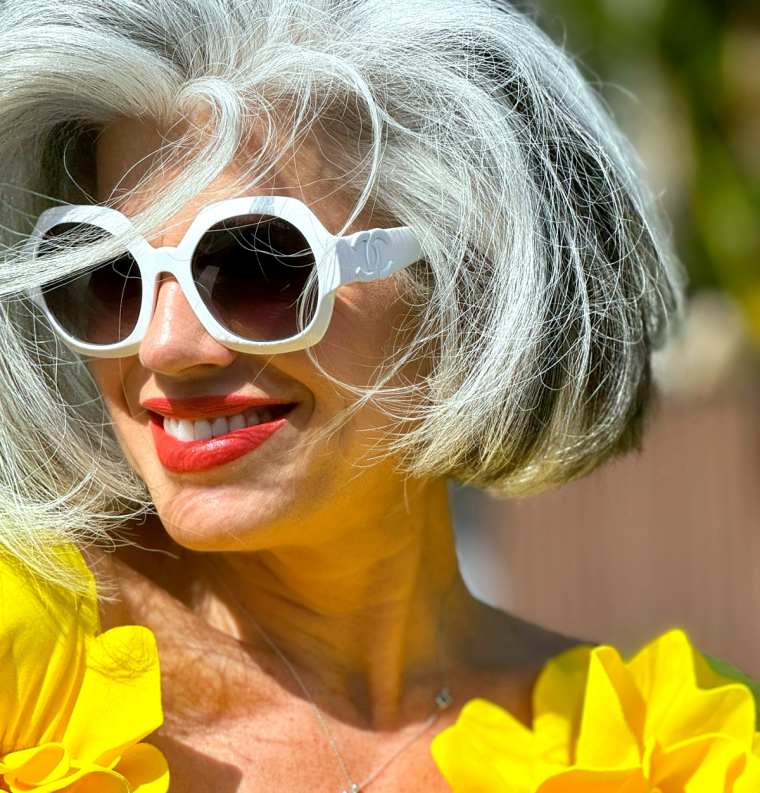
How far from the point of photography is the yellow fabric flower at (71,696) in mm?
1338

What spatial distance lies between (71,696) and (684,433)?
5.89 metres

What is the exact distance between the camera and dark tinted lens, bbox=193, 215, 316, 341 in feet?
4.70

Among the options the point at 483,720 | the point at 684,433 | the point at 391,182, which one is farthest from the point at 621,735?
the point at 684,433

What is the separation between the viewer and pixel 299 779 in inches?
63.0

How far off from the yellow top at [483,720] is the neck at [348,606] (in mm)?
167

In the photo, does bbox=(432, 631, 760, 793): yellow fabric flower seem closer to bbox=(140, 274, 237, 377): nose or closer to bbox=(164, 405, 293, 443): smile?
bbox=(164, 405, 293, 443): smile

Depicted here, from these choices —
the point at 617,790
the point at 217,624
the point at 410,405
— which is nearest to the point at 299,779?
the point at 217,624

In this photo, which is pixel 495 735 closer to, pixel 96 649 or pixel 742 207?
pixel 96 649

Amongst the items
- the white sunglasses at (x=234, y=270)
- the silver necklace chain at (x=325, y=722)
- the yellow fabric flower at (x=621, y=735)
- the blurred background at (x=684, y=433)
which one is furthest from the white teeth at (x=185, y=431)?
the blurred background at (x=684, y=433)

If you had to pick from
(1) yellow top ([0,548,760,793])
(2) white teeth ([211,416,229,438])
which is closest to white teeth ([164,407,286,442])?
(2) white teeth ([211,416,229,438])

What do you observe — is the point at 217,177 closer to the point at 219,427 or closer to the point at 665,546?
the point at 219,427

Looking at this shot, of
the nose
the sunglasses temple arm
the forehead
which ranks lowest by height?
the nose

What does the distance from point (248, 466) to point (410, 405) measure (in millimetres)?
286

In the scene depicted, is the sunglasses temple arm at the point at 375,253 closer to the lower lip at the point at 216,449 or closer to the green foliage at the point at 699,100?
the lower lip at the point at 216,449
